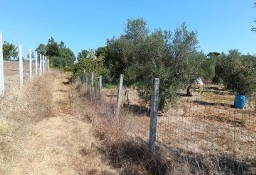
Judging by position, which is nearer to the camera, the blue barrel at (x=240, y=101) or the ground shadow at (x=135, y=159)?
the ground shadow at (x=135, y=159)

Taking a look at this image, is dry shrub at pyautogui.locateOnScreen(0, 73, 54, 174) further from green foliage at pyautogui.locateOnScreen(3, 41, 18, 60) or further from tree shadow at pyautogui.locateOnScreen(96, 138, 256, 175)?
green foliage at pyautogui.locateOnScreen(3, 41, 18, 60)

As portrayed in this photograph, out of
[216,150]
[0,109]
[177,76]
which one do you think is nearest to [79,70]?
[177,76]

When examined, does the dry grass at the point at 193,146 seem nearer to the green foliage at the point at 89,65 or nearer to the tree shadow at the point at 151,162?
the tree shadow at the point at 151,162

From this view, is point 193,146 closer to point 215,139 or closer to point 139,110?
point 215,139

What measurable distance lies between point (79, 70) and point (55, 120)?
10.4 metres

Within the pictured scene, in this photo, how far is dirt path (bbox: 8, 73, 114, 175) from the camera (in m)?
4.11

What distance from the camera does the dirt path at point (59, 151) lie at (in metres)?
4.11

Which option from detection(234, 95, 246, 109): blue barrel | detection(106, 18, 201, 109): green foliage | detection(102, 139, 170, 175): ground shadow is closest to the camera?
detection(102, 139, 170, 175): ground shadow

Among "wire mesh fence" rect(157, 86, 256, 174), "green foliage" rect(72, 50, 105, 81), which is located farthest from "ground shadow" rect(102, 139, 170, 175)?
"green foliage" rect(72, 50, 105, 81)

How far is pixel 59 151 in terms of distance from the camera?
477 cm

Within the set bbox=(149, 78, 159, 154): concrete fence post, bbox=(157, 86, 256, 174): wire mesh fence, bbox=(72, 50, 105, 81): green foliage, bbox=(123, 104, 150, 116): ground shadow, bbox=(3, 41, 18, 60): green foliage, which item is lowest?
bbox=(157, 86, 256, 174): wire mesh fence

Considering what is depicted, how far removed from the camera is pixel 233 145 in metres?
6.47

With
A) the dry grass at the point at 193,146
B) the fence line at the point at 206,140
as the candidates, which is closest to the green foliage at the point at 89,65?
the dry grass at the point at 193,146

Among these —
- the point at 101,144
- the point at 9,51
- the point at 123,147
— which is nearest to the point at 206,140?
the point at 123,147
